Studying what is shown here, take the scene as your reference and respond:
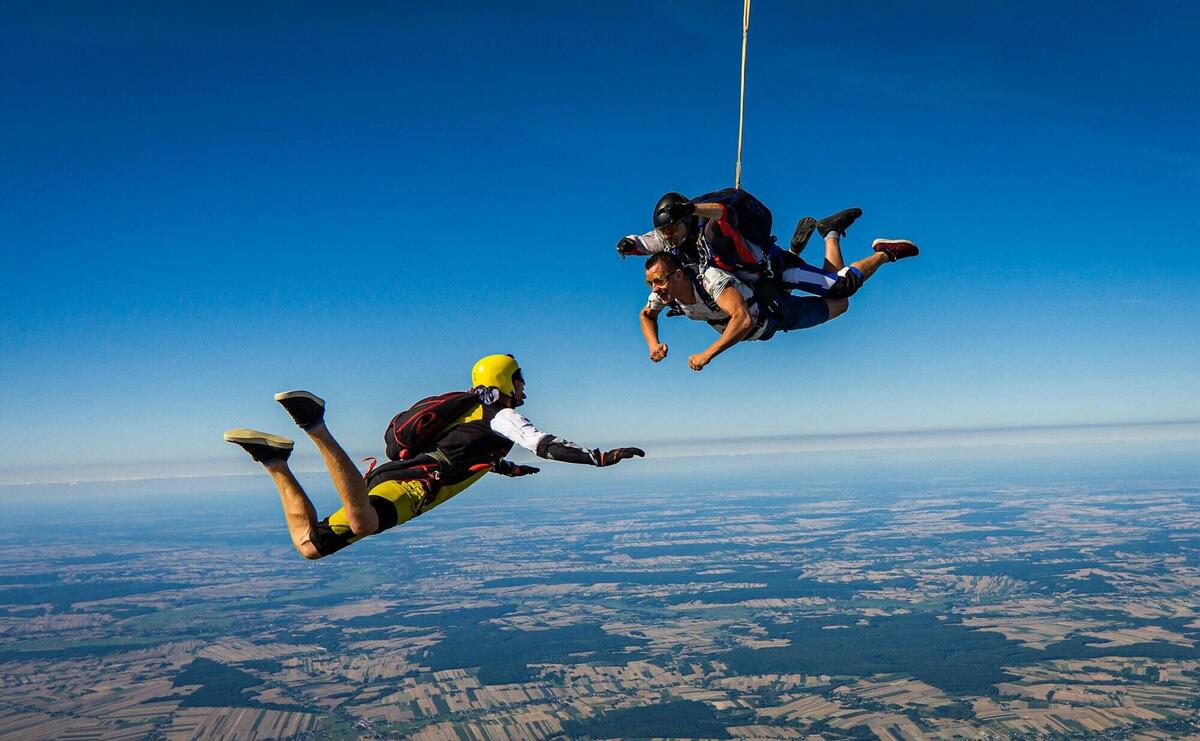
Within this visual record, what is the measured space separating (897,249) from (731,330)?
8.87 feet

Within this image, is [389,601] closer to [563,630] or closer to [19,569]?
[563,630]

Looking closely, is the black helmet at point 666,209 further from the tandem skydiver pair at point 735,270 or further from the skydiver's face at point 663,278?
the skydiver's face at point 663,278

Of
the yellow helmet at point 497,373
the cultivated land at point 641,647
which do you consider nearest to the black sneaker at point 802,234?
the yellow helmet at point 497,373

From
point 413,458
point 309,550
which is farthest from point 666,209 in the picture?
point 309,550

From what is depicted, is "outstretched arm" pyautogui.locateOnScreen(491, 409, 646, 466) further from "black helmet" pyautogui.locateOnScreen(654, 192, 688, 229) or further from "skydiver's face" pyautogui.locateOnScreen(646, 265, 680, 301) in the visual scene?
"black helmet" pyautogui.locateOnScreen(654, 192, 688, 229)

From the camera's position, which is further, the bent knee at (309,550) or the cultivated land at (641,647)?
the cultivated land at (641,647)

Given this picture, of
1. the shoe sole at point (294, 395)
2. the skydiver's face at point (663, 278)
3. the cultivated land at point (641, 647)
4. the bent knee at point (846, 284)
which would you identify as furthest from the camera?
the cultivated land at point (641, 647)

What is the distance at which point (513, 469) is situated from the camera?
7027mm

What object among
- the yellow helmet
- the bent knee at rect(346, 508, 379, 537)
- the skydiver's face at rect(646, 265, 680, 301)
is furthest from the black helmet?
the bent knee at rect(346, 508, 379, 537)

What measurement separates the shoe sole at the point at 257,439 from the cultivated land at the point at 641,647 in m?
64.9

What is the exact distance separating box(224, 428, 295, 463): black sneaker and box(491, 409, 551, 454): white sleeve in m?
1.64

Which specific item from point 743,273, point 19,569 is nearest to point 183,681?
point 743,273

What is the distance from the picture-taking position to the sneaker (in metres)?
7.88

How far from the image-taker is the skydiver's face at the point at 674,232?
6.39 meters
